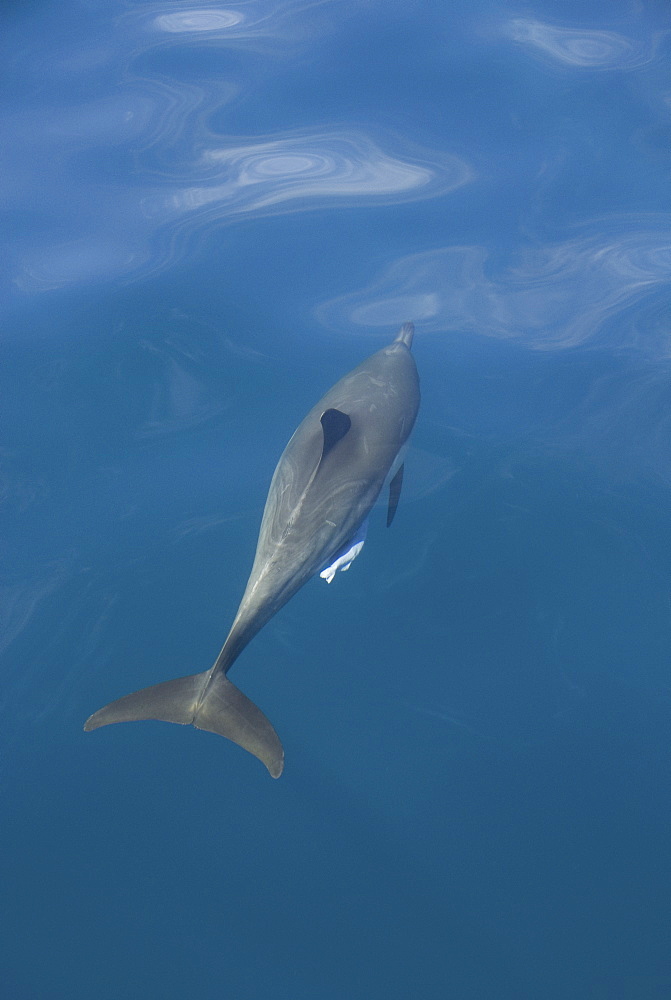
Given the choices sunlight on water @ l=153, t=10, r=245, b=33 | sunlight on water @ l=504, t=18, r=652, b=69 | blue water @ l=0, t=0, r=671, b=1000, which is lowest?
blue water @ l=0, t=0, r=671, b=1000

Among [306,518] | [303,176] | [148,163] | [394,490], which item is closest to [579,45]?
[303,176]

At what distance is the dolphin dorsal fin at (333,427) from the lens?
4.70m

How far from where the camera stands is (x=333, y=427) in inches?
189

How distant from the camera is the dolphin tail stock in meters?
3.89

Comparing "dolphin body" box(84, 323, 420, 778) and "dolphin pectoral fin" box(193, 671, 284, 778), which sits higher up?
"dolphin body" box(84, 323, 420, 778)

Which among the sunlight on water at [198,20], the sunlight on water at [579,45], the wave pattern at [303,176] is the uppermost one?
the sunlight on water at [198,20]

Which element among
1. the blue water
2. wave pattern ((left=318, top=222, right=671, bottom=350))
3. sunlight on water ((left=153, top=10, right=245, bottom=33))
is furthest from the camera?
sunlight on water ((left=153, top=10, right=245, bottom=33))

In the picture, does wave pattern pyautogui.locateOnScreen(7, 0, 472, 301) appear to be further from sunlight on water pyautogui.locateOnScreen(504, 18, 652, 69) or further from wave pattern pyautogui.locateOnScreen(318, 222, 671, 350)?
sunlight on water pyautogui.locateOnScreen(504, 18, 652, 69)

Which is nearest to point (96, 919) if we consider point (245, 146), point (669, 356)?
point (669, 356)

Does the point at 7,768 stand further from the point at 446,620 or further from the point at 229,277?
the point at 229,277

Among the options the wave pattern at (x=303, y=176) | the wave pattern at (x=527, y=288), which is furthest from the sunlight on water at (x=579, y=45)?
the wave pattern at (x=527, y=288)

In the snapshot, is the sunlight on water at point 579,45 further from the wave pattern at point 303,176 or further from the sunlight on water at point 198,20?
the sunlight on water at point 198,20

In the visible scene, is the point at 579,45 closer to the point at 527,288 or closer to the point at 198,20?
the point at 527,288

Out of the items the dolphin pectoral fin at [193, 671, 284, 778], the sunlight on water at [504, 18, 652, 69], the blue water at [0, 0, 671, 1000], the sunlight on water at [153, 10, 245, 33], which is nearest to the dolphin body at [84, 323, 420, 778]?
the dolphin pectoral fin at [193, 671, 284, 778]
